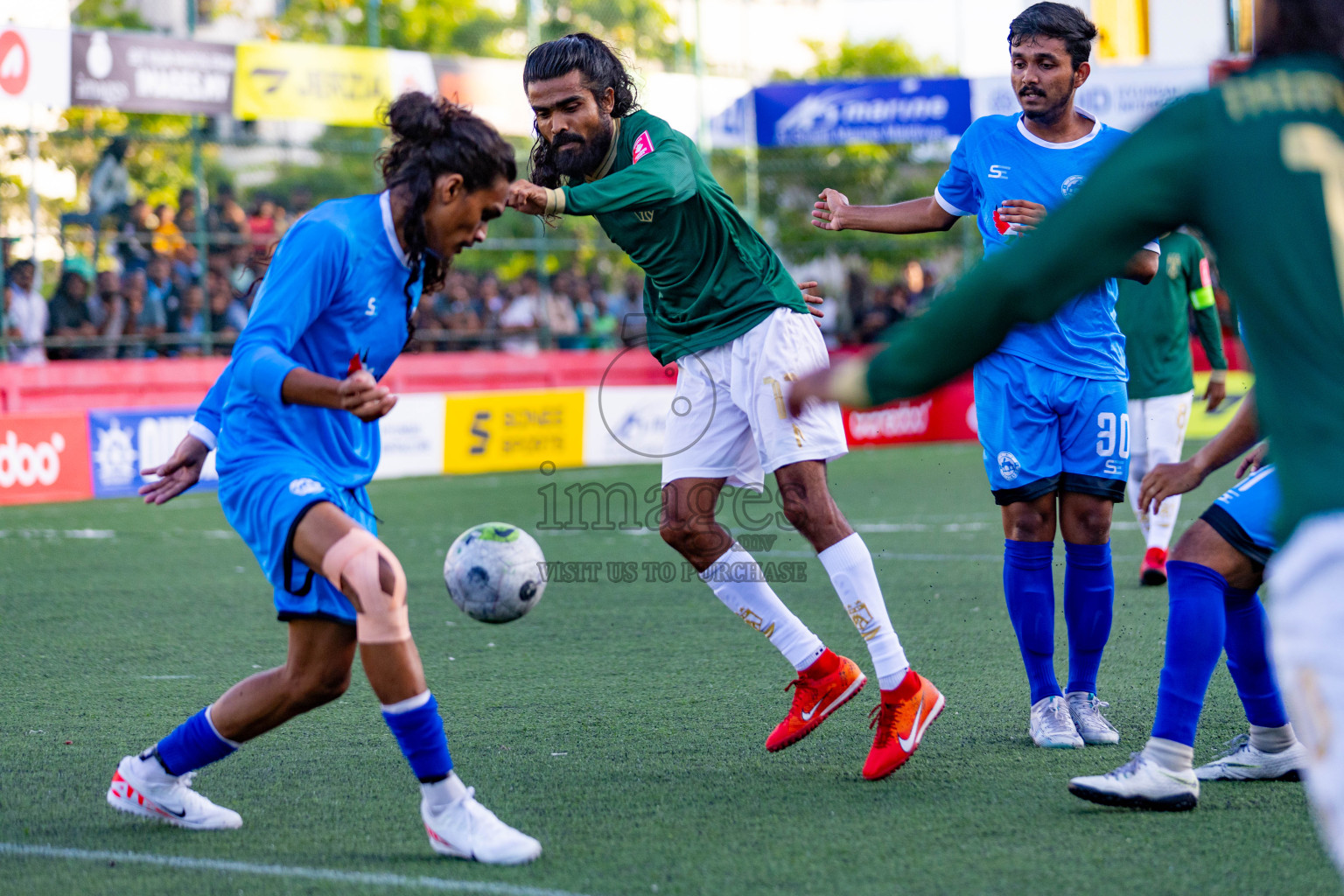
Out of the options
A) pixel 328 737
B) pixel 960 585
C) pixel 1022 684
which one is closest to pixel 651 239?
pixel 328 737

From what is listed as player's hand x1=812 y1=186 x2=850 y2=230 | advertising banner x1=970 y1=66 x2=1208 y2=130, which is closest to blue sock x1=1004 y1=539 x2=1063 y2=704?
player's hand x1=812 y1=186 x2=850 y2=230

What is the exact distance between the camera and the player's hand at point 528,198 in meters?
4.20

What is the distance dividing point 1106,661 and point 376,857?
371 cm

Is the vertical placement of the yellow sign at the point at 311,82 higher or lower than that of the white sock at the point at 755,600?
higher

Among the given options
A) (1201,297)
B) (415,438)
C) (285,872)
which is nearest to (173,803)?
(285,872)

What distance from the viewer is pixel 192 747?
3.99 meters

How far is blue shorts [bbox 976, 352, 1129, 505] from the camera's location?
16.4ft

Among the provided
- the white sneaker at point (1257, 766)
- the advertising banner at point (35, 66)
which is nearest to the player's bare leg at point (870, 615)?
the white sneaker at point (1257, 766)

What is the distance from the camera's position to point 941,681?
6.02 meters

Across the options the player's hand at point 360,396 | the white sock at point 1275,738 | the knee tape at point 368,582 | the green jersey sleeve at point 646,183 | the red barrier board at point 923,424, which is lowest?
the white sock at point 1275,738

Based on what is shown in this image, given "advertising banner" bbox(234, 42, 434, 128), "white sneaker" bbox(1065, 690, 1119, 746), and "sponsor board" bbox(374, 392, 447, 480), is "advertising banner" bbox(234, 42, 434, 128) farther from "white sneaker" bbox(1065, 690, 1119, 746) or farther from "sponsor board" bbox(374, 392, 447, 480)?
"white sneaker" bbox(1065, 690, 1119, 746)

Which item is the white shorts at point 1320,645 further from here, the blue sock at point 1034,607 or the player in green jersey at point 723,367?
the blue sock at point 1034,607

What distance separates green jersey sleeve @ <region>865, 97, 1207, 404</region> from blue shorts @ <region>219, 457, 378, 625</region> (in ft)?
5.87

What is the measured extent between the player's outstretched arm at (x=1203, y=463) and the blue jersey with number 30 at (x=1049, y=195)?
1.38 meters
